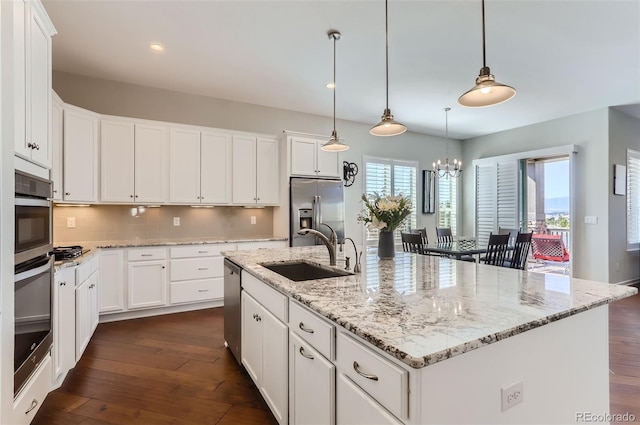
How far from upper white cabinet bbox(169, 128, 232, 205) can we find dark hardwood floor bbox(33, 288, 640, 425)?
66.9 inches

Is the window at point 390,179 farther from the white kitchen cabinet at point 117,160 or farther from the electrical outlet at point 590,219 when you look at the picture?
the white kitchen cabinet at point 117,160

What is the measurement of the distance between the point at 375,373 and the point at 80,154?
388cm

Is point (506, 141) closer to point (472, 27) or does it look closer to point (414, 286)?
point (472, 27)

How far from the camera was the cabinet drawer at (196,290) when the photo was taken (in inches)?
153

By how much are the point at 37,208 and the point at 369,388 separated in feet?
6.33

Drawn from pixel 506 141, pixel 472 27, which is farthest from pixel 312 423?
pixel 506 141

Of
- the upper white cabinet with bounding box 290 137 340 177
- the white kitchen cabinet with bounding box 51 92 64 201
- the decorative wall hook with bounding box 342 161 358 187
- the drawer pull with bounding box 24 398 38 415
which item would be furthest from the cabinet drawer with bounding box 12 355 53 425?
the decorative wall hook with bounding box 342 161 358 187

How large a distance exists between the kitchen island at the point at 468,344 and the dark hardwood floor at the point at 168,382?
2.77ft

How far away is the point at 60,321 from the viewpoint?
7.39 ft

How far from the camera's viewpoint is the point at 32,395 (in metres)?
1.59

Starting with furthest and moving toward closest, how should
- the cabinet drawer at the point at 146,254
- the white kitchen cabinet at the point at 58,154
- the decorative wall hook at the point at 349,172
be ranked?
the decorative wall hook at the point at 349,172 → the cabinet drawer at the point at 146,254 → the white kitchen cabinet at the point at 58,154

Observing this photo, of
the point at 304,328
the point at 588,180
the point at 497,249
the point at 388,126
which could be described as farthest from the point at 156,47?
the point at 588,180

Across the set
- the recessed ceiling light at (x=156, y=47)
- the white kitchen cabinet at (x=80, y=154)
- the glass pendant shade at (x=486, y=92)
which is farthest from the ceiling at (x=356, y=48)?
the glass pendant shade at (x=486, y=92)

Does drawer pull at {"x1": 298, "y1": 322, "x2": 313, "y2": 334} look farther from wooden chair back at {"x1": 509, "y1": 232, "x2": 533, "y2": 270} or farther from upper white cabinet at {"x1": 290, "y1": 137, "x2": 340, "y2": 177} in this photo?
wooden chair back at {"x1": 509, "y1": 232, "x2": 533, "y2": 270}
